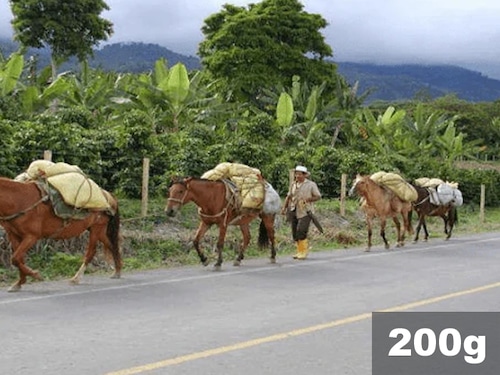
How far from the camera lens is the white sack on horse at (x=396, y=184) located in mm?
18130

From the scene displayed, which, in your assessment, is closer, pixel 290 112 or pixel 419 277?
pixel 419 277

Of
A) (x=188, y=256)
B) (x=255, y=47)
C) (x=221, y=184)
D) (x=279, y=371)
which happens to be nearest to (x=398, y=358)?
(x=279, y=371)

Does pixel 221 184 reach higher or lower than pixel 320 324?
higher

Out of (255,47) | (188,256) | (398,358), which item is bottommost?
(188,256)

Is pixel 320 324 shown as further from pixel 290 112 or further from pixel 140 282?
pixel 290 112

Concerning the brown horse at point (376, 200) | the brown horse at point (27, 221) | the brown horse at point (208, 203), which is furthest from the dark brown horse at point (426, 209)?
the brown horse at point (27, 221)

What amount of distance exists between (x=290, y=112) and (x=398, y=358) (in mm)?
22415

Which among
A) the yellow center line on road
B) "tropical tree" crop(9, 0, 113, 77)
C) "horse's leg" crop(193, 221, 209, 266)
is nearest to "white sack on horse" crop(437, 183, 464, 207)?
"horse's leg" crop(193, 221, 209, 266)

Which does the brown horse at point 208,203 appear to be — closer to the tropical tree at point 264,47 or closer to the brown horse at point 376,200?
the brown horse at point 376,200

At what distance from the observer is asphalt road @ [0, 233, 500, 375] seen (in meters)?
6.35

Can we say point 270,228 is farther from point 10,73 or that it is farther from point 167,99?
point 167,99

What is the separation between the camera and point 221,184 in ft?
42.8

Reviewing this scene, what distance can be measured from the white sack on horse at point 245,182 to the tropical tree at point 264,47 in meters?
27.1

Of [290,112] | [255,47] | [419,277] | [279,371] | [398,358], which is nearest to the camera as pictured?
[279,371]
